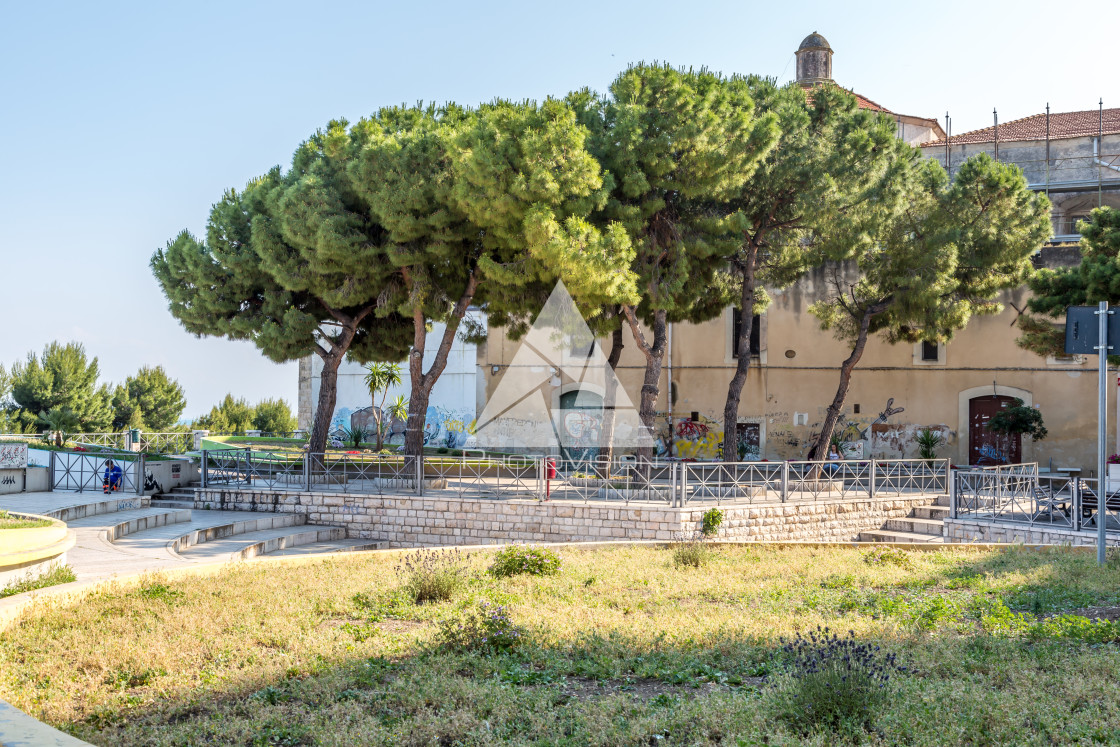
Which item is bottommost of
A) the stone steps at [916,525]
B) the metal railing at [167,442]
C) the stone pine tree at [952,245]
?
the stone steps at [916,525]

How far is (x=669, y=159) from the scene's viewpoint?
15742mm

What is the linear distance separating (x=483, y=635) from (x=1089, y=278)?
611 inches

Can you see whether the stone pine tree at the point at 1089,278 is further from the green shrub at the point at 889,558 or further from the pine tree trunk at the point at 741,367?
the green shrub at the point at 889,558

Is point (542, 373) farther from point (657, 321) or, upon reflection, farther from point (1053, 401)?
point (1053, 401)

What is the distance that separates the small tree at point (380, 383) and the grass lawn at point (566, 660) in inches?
790

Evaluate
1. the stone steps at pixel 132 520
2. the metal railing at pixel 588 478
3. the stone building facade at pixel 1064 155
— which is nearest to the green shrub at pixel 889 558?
the metal railing at pixel 588 478

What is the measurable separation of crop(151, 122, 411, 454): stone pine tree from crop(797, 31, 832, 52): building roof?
25223 mm

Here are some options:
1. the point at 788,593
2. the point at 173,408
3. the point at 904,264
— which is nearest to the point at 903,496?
the point at 904,264

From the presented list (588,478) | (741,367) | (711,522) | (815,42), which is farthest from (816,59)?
(711,522)

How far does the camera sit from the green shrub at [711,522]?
13742mm

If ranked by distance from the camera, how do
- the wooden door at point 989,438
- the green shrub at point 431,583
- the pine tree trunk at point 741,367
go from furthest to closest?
the wooden door at point 989,438 → the pine tree trunk at point 741,367 → the green shrub at point 431,583

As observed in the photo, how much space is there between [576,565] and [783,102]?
11917mm

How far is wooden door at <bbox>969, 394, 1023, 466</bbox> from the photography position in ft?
76.0

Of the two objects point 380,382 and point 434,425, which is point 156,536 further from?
point 380,382
